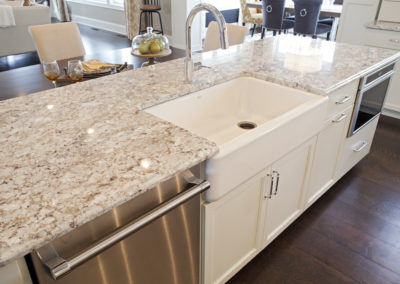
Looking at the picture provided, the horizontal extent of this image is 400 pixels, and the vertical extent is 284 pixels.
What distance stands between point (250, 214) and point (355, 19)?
116 inches

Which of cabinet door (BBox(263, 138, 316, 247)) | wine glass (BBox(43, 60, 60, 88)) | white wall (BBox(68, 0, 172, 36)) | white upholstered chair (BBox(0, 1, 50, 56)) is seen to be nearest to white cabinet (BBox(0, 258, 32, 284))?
cabinet door (BBox(263, 138, 316, 247))

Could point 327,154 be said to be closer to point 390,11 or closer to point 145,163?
point 145,163

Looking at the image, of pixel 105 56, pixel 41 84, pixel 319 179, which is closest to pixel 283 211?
pixel 319 179

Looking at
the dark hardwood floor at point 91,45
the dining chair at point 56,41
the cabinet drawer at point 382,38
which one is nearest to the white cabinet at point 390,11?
the cabinet drawer at point 382,38

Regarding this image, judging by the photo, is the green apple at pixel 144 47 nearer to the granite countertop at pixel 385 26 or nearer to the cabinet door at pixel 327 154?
the cabinet door at pixel 327 154

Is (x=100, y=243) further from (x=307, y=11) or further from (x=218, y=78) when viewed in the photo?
(x=307, y=11)

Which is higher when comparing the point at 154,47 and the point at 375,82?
the point at 154,47

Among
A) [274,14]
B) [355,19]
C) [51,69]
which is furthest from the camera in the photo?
[274,14]

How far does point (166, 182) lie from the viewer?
103cm

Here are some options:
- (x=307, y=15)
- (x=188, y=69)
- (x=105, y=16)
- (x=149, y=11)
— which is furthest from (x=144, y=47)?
(x=105, y=16)

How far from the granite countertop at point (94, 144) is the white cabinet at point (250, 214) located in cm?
32

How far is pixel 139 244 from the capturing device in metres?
1.01

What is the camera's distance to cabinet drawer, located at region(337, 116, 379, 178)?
86.8 inches

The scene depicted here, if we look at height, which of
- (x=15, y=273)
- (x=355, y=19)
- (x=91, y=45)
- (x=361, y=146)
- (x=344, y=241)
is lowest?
(x=344, y=241)
